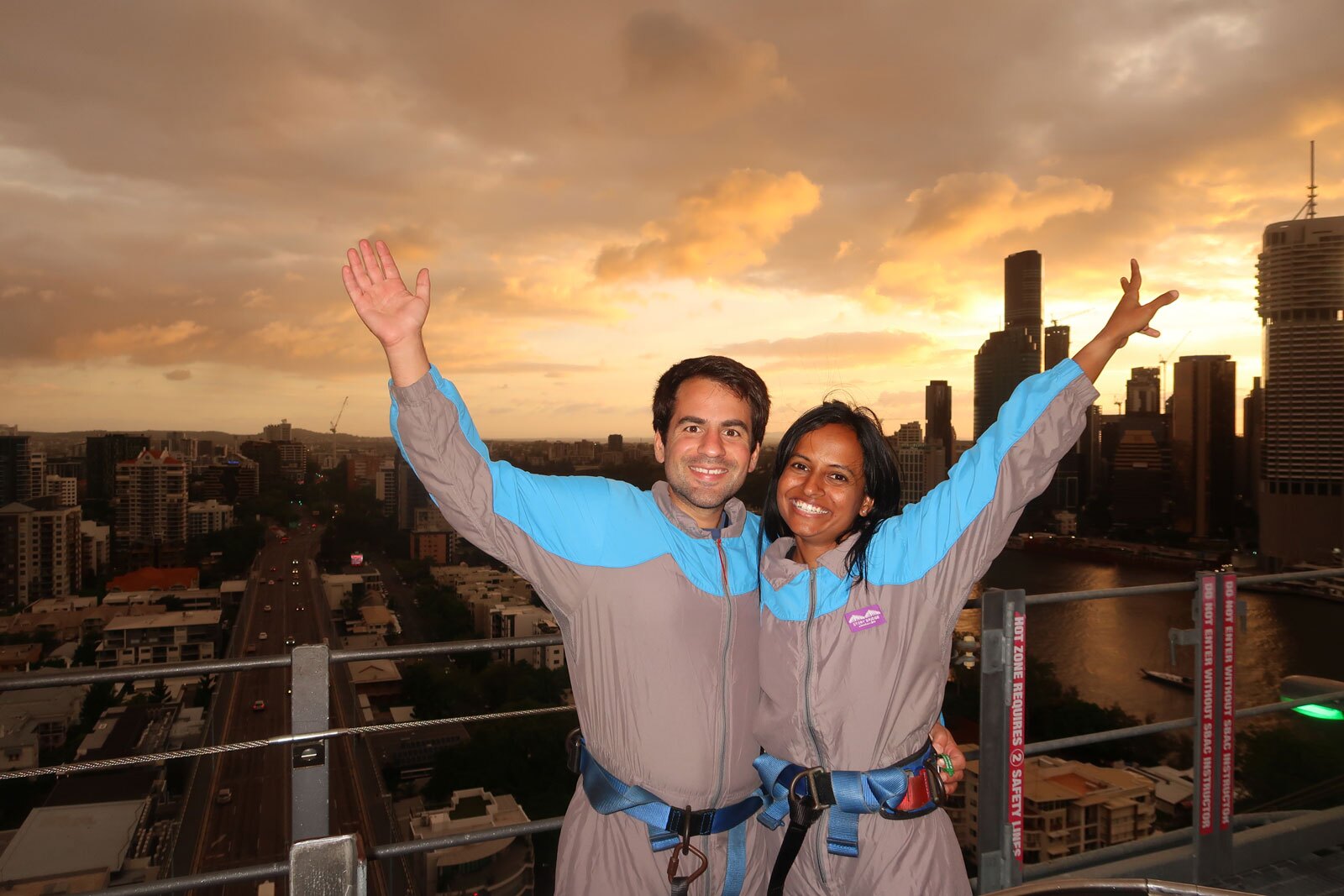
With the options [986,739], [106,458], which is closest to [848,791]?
[986,739]

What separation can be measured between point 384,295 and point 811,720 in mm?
1190

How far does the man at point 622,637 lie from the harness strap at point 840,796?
65 millimetres

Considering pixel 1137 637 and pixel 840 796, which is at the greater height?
pixel 840 796

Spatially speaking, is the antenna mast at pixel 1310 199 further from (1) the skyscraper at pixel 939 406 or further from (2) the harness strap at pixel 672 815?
(2) the harness strap at pixel 672 815

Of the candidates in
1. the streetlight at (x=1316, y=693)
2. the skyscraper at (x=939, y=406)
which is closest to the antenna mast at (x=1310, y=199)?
the skyscraper at (x=939, y=406)

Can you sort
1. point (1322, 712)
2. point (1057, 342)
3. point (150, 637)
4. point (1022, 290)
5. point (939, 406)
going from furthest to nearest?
point (1022, 290) < point (1057, 342) < point (939, 406) < point (150, 637) < point (1322, 712)

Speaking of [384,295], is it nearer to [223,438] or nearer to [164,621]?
[164,621]

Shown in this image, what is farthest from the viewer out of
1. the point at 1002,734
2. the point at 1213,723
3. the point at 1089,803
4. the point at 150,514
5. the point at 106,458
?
the point at 106,458

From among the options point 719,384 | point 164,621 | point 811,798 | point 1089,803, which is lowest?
point 164,621

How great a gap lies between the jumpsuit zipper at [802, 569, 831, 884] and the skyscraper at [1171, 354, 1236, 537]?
37753 millimetres

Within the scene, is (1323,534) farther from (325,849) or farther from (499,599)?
(325,849)

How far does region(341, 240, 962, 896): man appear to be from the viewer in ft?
4.75

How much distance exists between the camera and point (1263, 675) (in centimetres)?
2611

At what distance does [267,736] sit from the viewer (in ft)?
26.8
